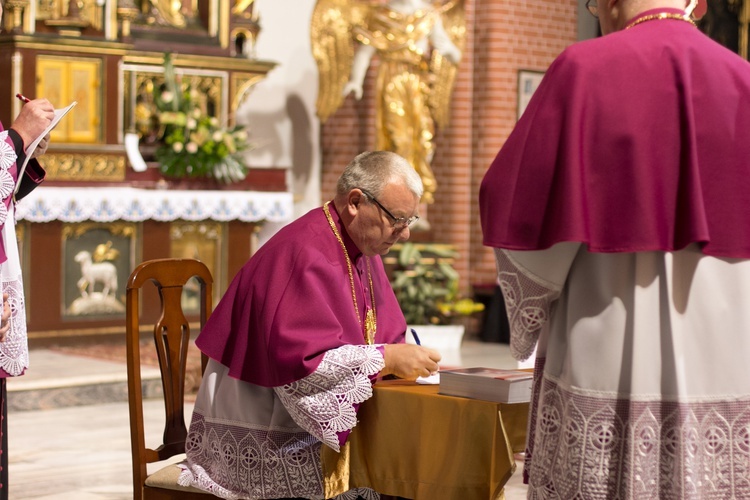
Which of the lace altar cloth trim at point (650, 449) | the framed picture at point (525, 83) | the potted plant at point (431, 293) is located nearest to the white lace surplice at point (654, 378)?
the lace altar cloth trim at point (650, 449)

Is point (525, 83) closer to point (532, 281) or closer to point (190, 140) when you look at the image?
point (190, 140)

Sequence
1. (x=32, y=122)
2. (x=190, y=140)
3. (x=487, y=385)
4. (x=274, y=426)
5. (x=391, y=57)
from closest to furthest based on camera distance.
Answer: (x=487, y=385) → (x=274, y=426) → (x=32, y=122) → (x=190, y=140) → (x=391, y=57)

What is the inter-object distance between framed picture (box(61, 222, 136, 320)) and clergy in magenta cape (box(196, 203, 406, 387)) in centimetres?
592

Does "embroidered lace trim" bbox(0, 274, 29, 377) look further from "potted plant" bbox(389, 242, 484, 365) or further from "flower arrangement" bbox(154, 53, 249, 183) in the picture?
"potted plant" bbox(389, 242, 484, 365)

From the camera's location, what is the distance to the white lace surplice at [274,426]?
9.95 ft

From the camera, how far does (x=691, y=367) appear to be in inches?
98.8

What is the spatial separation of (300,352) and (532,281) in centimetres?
73

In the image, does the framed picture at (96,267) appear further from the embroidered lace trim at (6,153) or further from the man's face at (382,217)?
the man's face at (382,217)

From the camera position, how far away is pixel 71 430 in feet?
22.2

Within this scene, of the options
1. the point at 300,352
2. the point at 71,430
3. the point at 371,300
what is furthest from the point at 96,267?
the point at 300,352

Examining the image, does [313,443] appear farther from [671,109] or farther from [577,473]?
[671,109]

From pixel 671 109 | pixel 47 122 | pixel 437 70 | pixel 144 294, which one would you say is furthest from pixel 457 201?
pixel 671 109

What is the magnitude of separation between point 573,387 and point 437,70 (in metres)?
8.56

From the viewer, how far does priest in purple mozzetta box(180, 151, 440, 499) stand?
10.0 feet
